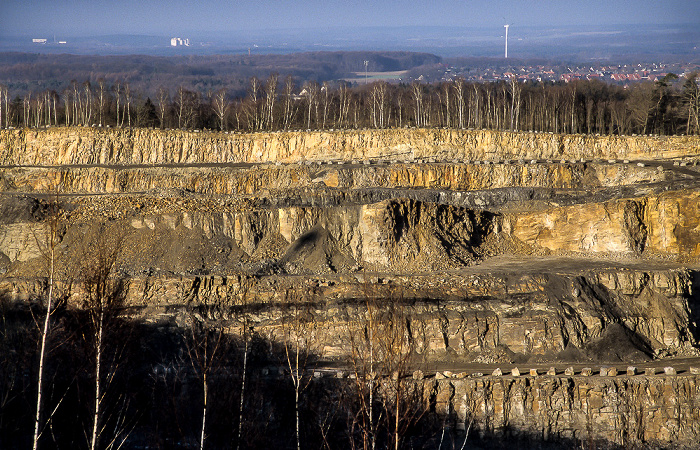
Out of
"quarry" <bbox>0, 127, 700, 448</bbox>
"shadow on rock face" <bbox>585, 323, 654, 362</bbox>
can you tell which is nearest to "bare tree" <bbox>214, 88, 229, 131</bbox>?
"quarry" <bbox>0, 127, 700, 448</bbox>

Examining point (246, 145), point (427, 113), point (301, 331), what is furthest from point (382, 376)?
point (427, 113)

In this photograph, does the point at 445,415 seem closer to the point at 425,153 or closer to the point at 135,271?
the point at 135,271

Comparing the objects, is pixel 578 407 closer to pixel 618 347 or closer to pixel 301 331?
pixel 618 347

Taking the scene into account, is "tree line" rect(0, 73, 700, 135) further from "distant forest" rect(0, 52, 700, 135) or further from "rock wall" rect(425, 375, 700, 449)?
"rock wall" rect(425, 375, 700, 449)

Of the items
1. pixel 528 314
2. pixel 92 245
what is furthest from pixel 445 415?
pixel 92 245

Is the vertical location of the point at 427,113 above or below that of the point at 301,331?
above

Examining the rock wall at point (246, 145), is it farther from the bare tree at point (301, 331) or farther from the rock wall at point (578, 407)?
the rock wall at point (578, 407)

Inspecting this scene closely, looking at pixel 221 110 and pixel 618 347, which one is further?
pixel 221 110
